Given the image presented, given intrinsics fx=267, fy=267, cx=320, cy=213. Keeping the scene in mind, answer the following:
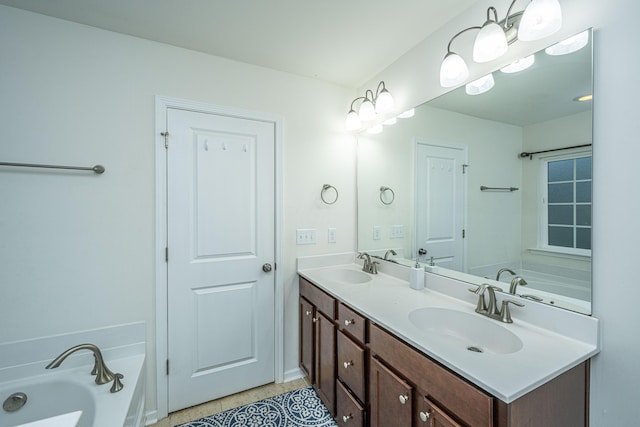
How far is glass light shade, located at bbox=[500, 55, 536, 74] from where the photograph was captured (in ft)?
3.91

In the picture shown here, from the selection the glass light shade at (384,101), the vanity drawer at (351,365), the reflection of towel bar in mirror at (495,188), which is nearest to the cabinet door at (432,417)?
the vanity drawer at (351,365)

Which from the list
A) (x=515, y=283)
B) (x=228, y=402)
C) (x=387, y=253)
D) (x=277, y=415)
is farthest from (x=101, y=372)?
(x=515, y=283)

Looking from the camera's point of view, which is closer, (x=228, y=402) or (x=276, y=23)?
(x=276, y=23)

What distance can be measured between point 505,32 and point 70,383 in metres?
2.79

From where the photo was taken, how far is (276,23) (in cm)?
155

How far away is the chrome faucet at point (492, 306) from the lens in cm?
119

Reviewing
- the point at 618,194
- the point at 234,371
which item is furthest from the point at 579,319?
the point at 234,371

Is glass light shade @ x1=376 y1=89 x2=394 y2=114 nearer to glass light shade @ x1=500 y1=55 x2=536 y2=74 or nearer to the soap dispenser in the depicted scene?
glass light shade @ x1=500 y1=55 x2=536 y2=74

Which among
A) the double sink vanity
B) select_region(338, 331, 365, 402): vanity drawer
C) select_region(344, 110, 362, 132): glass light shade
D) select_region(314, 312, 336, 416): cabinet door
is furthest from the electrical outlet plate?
select_region(344, 110, 362, 132): glass light shade

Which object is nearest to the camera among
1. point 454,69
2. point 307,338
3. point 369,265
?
point 454,69

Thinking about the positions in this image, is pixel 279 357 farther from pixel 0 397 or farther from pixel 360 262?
pixel 0 397

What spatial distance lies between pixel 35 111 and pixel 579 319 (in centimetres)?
275

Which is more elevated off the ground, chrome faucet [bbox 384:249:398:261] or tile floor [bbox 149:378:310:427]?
chrome faucet [bbox 384:249:398:261]

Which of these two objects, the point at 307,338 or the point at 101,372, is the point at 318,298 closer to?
the point at 307,338
